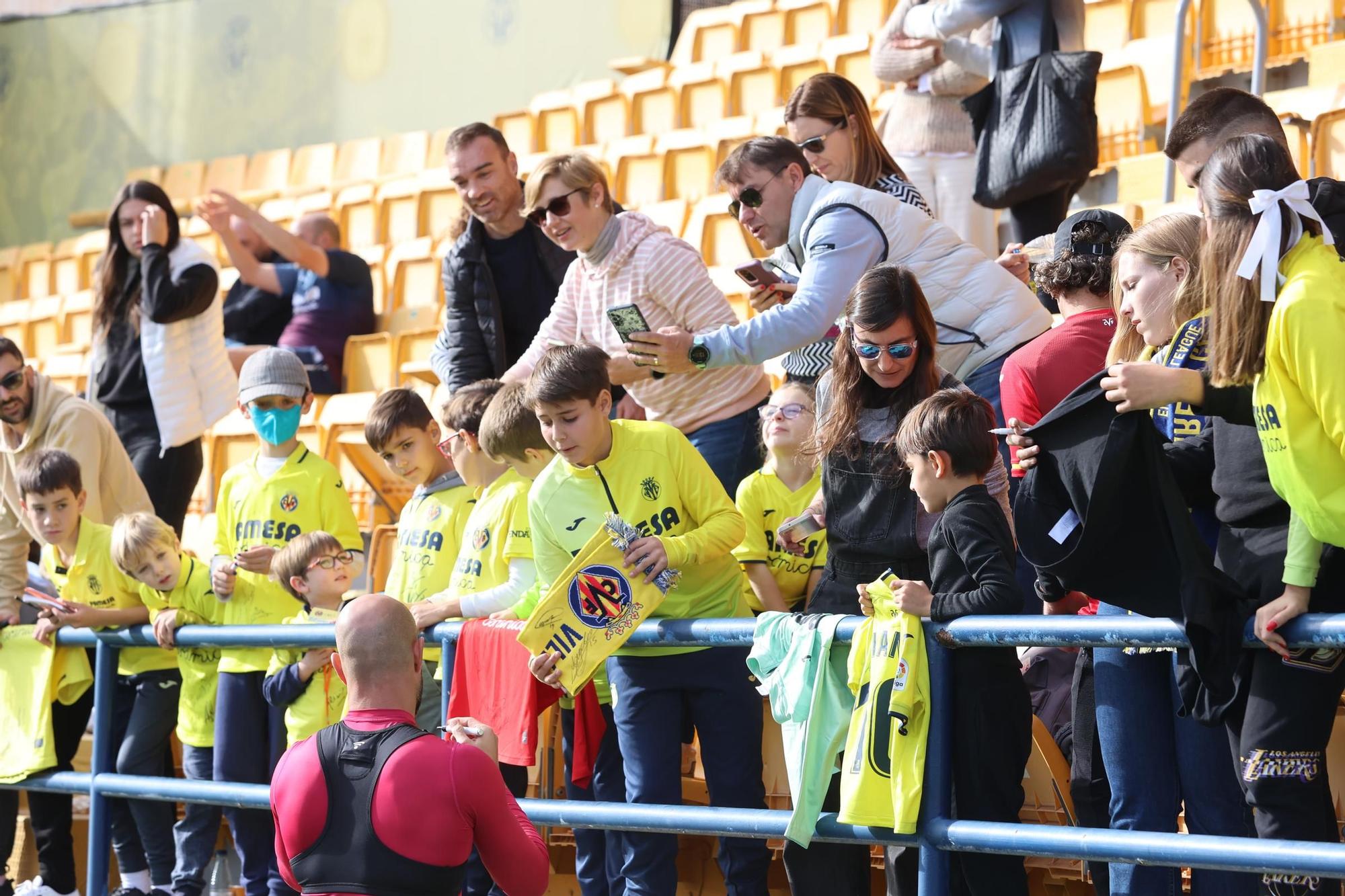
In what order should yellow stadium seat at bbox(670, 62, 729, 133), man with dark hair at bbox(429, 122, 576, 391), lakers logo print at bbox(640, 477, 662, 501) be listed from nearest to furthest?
lakers logo print at bbox(640, 477, 662, 501) < man with dark hair at bbox(429, 122, 576, 391) < yellow stadium seat at bbox(670, 62, 729, 133)

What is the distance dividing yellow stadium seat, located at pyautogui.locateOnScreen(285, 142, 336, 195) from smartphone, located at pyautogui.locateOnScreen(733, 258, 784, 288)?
9.37 meters

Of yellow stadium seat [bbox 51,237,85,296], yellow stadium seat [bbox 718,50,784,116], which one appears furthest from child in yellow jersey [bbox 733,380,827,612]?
yellow stadium seat [bbox 51,237,85,296]

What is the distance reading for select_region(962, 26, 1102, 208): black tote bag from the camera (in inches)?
176

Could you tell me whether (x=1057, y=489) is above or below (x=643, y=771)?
above

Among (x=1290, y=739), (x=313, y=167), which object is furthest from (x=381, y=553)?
(x=313, y=167)

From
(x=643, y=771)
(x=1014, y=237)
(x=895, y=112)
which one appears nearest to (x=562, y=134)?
(x=895, y=112)

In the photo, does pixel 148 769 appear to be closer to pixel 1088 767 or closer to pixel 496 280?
pixel 496 280

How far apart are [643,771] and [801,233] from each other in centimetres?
A: 131

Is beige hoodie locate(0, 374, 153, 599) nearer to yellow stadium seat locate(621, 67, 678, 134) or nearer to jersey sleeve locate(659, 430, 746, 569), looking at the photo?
jersey sleeve locate(659, 430, 746, 569)

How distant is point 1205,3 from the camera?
7184mm

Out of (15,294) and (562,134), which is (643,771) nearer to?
(562,134)

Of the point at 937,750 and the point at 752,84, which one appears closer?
the point at 937,750

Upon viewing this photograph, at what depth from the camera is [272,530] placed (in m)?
4.74

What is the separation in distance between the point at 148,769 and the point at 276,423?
1073 millimetres
